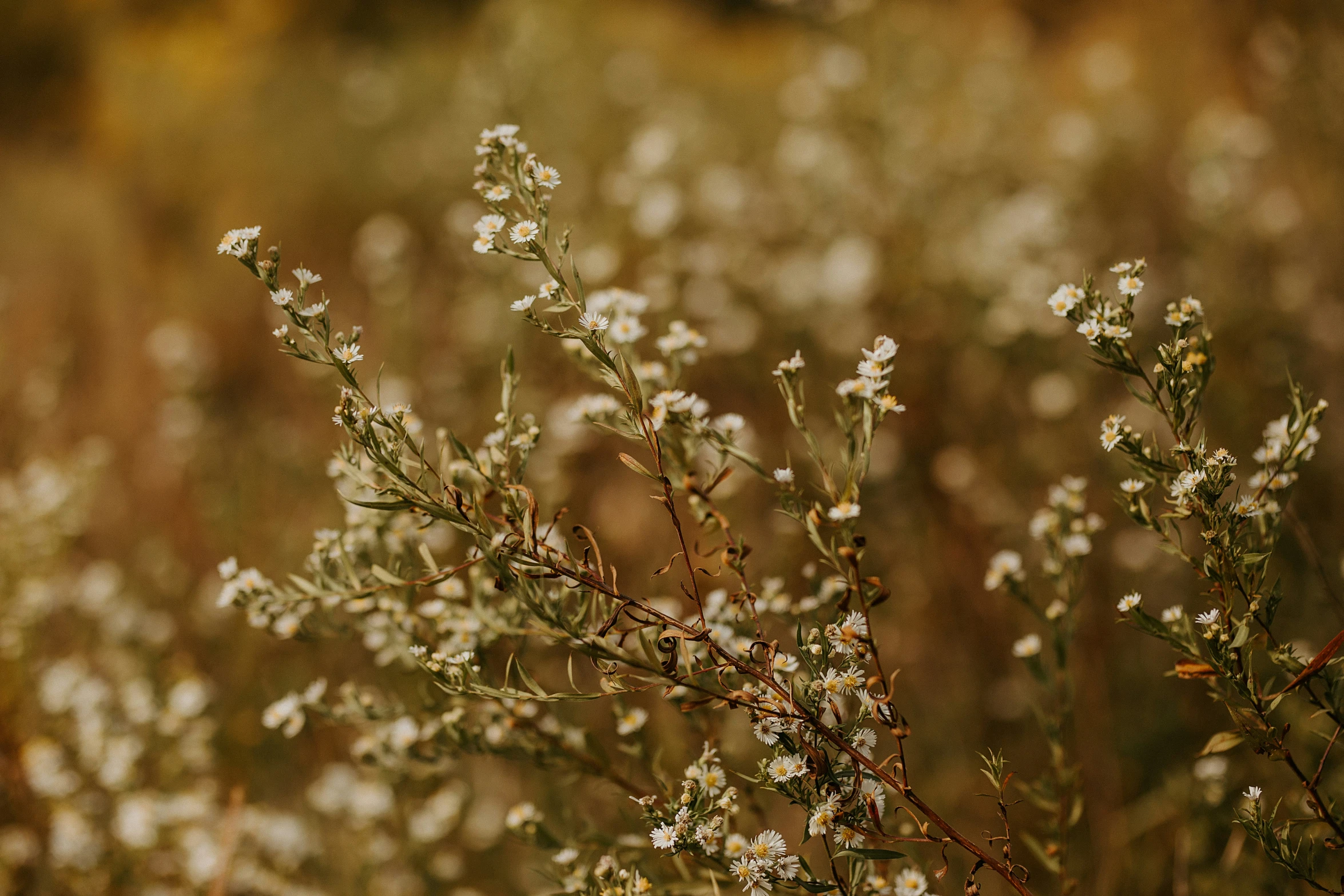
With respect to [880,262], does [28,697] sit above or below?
below

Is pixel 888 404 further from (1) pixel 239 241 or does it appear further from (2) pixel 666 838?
(1) pixel 239 241

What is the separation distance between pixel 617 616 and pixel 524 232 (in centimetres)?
51

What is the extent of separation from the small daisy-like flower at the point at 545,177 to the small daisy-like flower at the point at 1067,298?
2.15 feet

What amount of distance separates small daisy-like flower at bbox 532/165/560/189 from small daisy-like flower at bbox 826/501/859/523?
1.80 ft

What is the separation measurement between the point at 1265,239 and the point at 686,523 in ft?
9.35

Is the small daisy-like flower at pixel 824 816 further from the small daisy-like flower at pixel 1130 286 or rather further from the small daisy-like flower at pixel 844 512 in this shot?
the small daisy-like flower at pixel 1130 286

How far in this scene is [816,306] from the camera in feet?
11.9

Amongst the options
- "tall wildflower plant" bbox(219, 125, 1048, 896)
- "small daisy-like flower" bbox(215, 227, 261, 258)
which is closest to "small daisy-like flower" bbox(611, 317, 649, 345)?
"tall wildflower plant" bbox(219, 125, 1048, 896)

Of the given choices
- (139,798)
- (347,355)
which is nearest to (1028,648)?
(347,355)

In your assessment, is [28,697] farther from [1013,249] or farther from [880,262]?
[1013,249]

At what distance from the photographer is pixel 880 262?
11.9 ft

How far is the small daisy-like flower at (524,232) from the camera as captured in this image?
1045 mm

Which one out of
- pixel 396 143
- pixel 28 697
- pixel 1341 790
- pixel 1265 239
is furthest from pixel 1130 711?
pixel 396 143

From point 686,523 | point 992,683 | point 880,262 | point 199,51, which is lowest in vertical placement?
point 992,683
